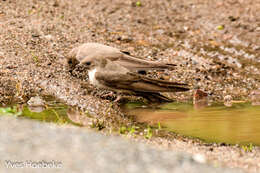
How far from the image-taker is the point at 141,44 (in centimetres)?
836

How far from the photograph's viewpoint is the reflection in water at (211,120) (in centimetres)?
517

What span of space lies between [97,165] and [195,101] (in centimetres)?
330

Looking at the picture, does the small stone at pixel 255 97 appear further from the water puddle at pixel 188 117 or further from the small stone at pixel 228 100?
the small stone at pixel 228 100

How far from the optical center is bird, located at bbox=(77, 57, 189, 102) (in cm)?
605

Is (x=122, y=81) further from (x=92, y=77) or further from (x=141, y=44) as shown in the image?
(x=141, y=44)

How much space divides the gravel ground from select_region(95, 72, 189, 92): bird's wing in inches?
66.5

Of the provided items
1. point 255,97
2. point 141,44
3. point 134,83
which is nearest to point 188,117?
point 134,83

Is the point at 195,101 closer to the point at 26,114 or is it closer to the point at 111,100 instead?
the point at 111,100

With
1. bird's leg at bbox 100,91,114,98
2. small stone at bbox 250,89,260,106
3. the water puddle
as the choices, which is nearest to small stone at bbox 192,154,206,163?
the water puddle

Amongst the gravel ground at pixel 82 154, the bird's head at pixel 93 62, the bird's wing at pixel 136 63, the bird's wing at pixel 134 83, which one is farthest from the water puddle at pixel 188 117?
the gravel ground at pixel 82 154

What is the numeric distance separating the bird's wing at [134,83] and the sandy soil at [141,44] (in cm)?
27

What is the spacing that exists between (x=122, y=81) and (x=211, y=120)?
1206 mm

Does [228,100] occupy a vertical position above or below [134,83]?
below

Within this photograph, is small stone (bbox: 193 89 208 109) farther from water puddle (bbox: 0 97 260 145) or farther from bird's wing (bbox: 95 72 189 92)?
bird's wing (bbox: 95 72 189 92)
